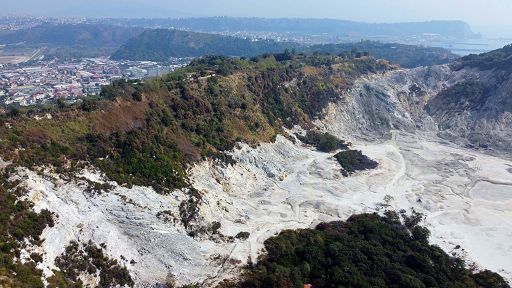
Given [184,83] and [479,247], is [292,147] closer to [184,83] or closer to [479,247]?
[184,83]

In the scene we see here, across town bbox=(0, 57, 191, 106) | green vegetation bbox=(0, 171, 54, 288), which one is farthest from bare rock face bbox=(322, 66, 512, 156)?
town bbox=(0, 57, 191, 106)

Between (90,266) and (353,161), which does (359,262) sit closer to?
(90,266)

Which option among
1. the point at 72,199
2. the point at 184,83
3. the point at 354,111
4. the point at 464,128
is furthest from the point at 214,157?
the point at 464,128

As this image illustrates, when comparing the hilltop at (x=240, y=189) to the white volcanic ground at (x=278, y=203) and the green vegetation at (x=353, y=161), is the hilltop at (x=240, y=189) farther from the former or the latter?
the green vegetation at (x=353, y=161)

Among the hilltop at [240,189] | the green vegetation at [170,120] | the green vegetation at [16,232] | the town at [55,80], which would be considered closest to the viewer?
the green vegetation at [16,232]

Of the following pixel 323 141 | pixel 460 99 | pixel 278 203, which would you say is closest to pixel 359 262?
pixel 278 203

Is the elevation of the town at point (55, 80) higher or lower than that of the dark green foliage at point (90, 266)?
lower

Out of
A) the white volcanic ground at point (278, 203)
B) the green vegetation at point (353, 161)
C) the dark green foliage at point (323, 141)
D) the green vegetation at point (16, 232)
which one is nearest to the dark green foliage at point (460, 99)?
the white volcanic ground at point (278, 203)
